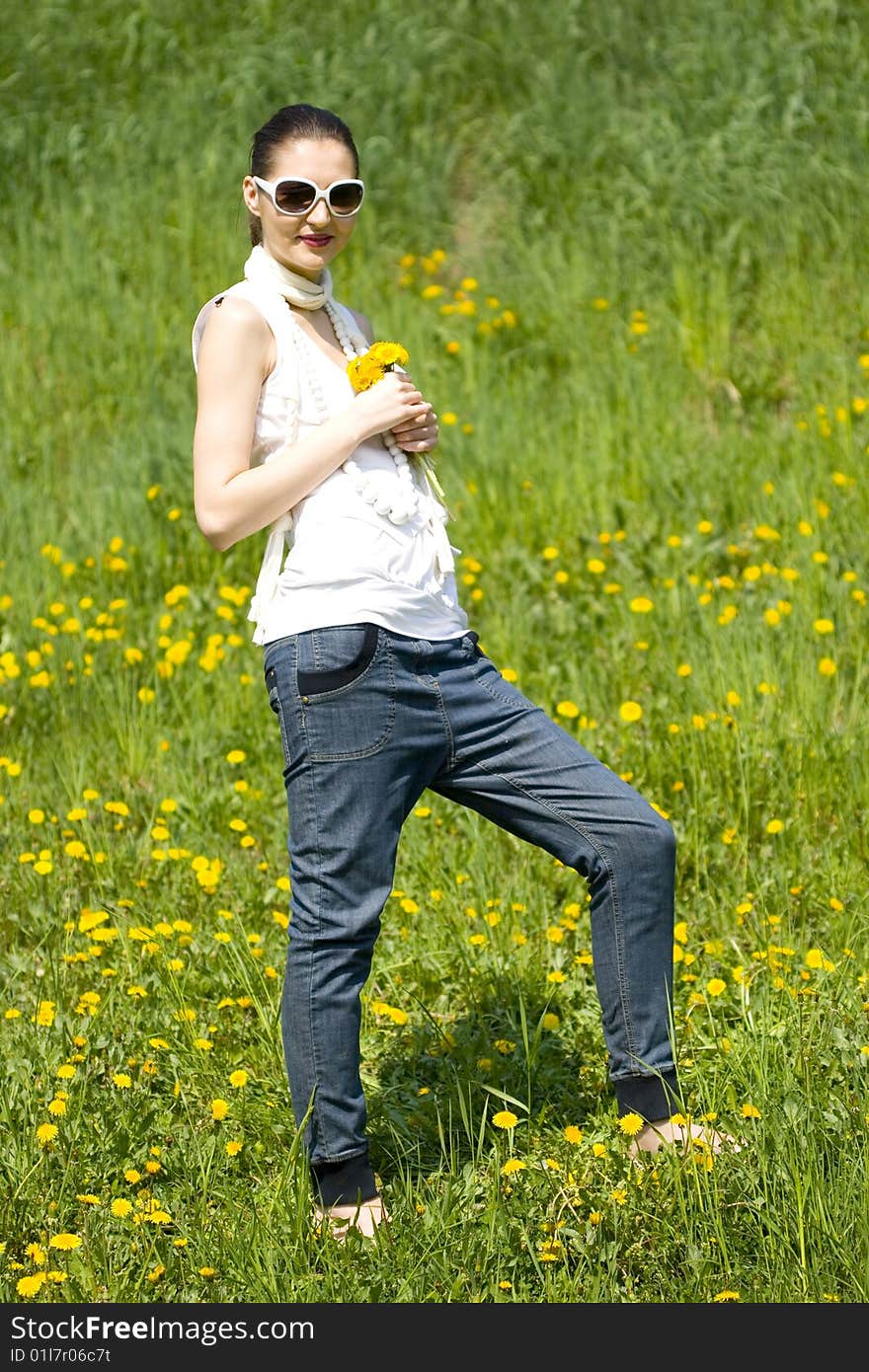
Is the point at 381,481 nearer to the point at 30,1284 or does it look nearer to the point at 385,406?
the point at 385,406

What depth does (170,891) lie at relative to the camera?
12.8ft

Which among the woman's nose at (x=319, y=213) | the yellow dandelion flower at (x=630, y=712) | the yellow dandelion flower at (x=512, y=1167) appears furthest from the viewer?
the yellow dandelion flower at (x=630, y=712)

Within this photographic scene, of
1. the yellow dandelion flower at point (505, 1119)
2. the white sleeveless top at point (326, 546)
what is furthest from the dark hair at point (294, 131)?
the yellow dandelion flower at point (505, 1119)

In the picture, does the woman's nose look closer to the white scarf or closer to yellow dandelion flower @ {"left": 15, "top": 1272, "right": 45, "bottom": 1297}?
the white scarf

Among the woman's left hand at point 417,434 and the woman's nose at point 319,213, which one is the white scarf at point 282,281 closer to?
the woman's nose at point 319,213

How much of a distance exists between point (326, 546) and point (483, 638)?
239cm

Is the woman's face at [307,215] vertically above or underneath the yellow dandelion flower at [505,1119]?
above

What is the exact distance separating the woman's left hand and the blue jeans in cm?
35

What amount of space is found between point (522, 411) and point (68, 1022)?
3581 mm

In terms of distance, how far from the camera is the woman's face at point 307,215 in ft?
8.52

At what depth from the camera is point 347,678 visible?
2500 mm

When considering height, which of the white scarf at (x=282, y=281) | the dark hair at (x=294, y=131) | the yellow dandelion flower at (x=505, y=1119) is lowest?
the yellow dandelion flower at (x=505, y=1119)

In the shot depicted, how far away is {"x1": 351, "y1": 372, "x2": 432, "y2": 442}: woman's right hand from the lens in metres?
2.54

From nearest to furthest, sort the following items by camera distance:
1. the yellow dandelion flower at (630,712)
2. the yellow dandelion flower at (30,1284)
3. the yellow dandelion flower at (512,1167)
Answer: the yellow dandelion flower at (30,1284), the yellow dandelion flower at (512,1167), the yellow dandelion flower at (630,712)
